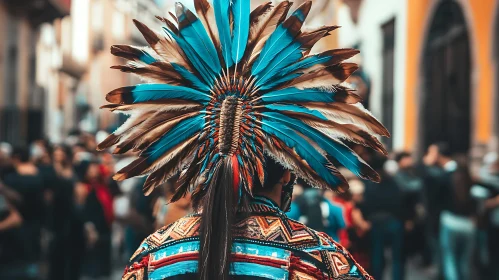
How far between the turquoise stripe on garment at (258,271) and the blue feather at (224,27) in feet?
1.97

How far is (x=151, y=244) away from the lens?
8.73 feet

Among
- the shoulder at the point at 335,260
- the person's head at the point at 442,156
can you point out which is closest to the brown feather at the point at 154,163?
the shoulder at the point at 335,260

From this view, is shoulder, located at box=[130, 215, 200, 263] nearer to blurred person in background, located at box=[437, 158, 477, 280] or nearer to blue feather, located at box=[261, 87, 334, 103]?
blue feather, located at box=[261, 87, 334, 103]

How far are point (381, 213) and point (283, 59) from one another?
6.41m

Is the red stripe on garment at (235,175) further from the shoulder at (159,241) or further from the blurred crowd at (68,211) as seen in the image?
the blurred crowd at (68,211)

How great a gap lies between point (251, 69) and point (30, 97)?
2187 centimetres

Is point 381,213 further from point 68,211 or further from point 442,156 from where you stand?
point 68,211

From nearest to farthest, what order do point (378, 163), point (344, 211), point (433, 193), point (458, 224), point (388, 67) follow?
1. point (344, 211)
2. point (378, 163)
3. point (458, 224)
4. point (433, 193)
5. point (388, 67)

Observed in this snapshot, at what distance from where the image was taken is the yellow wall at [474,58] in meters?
12.6

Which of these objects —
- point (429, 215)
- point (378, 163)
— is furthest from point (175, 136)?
point (429, 215)

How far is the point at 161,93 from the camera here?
2775mm

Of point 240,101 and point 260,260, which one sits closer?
point 260,260

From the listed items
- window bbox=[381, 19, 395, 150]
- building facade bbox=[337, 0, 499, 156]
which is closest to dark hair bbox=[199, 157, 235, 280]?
building facade bbox=[337, 0, 499, 156]

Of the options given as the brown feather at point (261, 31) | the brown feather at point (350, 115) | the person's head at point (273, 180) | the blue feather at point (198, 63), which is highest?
the brown feather at point (261, 31)
